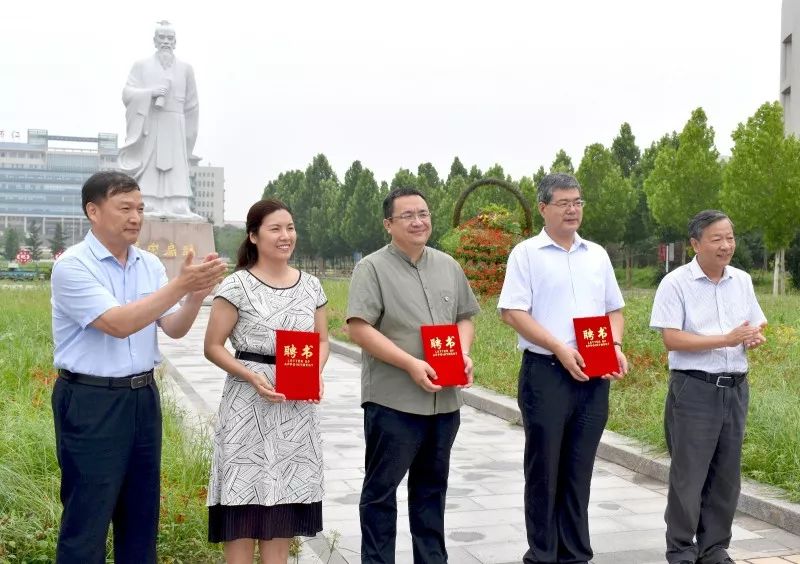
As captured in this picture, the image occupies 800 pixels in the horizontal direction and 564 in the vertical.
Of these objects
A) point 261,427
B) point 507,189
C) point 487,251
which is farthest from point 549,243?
point 507,189

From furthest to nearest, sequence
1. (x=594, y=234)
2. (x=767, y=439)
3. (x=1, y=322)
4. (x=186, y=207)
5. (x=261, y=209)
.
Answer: (x=594, y=234) → (x=186, y=207) → (x=1, y=322) → (x=767, y=439) → (x=261, y=209)

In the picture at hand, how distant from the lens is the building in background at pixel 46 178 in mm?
120438

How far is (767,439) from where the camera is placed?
5.44m

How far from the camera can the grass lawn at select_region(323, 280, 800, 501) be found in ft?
17.2

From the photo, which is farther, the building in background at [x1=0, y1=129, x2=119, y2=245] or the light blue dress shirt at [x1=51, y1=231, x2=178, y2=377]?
the building in background at [x1=0, y1=129, x2=119, y2=245]

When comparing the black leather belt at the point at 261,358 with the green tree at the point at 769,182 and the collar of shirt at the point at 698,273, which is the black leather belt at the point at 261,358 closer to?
the collar of shirt at the point at 698,273

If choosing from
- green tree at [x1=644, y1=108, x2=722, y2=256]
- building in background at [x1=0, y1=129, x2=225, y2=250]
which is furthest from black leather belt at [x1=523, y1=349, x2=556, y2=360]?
building in background at [x1=0, y1=129, x2=225, y2=250]

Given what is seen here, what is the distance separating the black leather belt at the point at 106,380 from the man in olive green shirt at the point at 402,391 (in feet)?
3.06

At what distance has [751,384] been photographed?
22.8ft

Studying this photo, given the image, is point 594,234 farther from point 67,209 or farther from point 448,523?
point 67,209

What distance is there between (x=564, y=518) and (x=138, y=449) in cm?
189

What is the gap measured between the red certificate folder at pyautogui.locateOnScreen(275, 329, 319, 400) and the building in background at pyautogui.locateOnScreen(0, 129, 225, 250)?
116 metres

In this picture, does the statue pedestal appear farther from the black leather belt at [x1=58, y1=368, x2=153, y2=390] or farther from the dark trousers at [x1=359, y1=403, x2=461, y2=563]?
the black leather belt at [x1=58, y1=368, x2=153, y2=390]

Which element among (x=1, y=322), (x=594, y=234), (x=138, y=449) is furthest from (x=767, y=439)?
(x=594, y=234)
